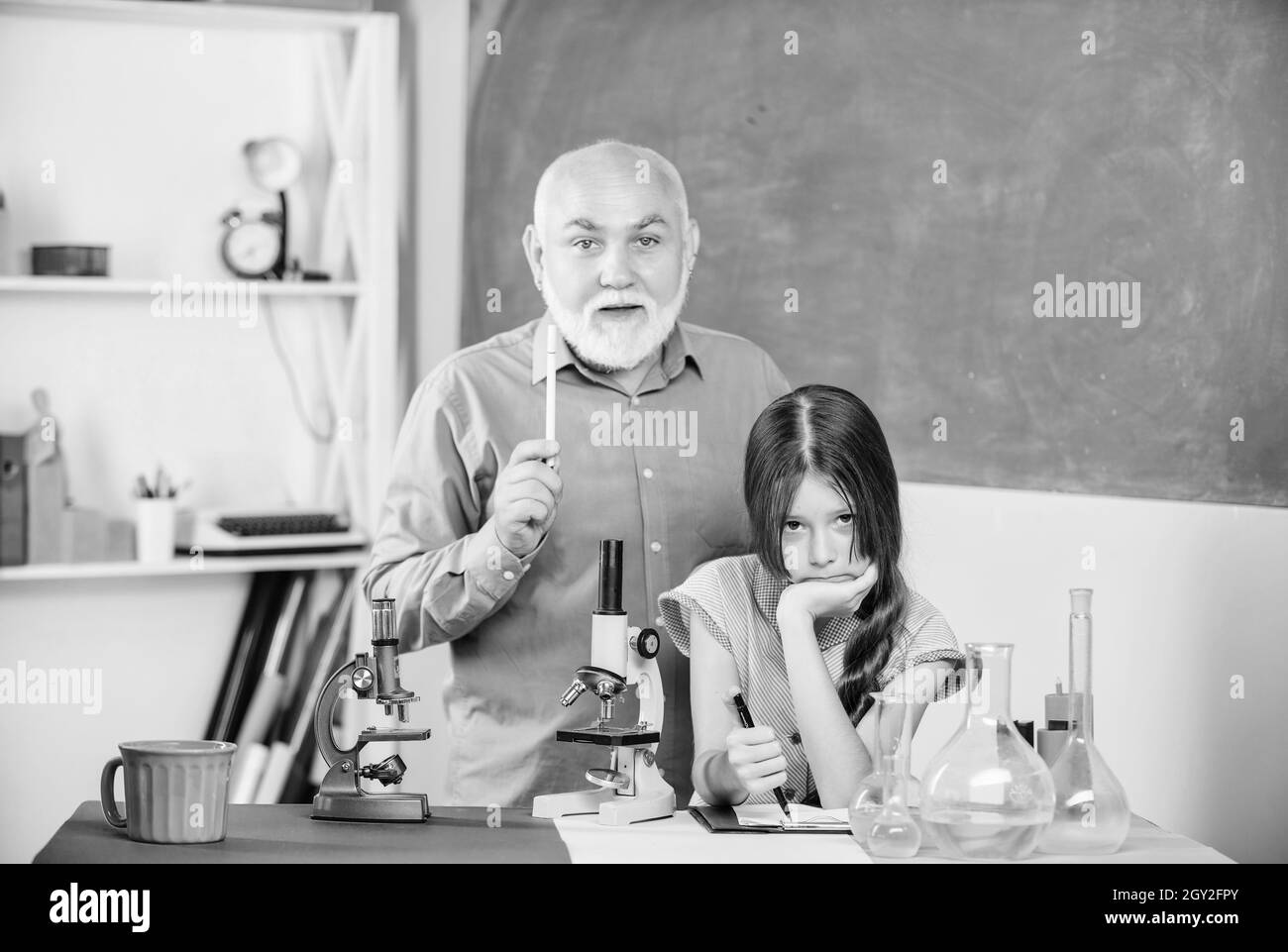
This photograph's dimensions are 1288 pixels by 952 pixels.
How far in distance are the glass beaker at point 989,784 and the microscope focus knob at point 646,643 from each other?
16.5 inches

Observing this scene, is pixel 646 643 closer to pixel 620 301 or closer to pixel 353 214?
pixel 620 301

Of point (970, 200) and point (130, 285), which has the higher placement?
point (970, 200)

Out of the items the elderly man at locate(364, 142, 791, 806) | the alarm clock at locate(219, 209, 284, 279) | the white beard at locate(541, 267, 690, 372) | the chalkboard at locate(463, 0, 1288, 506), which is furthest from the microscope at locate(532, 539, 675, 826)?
the alarm clock at locate(219, 209, 284, 279)

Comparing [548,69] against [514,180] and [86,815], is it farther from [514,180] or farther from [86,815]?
[86,815]

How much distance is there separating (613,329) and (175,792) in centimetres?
113

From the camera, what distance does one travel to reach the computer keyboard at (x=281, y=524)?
3357 mm

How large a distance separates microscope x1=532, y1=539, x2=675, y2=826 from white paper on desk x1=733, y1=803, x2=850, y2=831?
0.11 m

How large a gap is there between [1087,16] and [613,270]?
117 centimetres

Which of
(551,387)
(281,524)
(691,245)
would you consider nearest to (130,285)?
(281,524)

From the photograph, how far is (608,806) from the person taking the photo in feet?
5.95

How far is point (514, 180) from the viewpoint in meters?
3.29

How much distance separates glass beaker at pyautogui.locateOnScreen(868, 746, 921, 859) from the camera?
1.61 meters

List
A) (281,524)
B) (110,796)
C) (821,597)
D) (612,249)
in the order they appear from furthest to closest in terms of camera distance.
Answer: (281,524)
(612,249)
(821,597)
(110,796)
